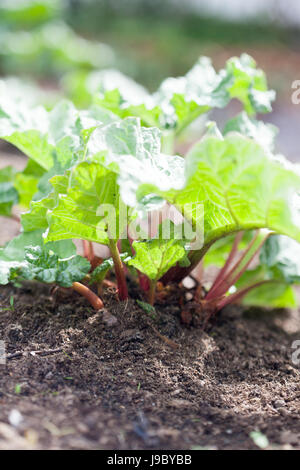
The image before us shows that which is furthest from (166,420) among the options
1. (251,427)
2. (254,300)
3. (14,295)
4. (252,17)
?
(252,17)

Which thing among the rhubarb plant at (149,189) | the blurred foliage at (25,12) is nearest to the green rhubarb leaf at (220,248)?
the rhubarb plant at (149,189)

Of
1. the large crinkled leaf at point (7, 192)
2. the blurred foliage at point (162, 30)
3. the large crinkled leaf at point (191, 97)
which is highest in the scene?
the blurred foliage at point (162, 30)

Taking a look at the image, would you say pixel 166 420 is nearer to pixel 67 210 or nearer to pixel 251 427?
pixel 251 427

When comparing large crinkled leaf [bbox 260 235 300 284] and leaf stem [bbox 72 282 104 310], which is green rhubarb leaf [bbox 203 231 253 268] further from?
leaf stem [bbox 72 282 104 310]

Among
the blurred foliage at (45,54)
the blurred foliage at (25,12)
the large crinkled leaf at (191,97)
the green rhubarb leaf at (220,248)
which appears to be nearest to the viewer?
the large crinkled leaf at (191,97)

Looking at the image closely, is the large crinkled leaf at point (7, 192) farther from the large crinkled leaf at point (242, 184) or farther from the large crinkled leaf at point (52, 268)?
the large crinkled leaf at point (242, 184)

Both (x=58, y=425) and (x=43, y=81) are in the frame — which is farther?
(x=43, y=81)

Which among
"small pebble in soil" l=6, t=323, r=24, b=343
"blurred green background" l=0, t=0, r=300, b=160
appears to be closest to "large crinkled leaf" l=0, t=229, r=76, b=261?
"small pebble in soil" l=6, t=323, r=24, b=343
